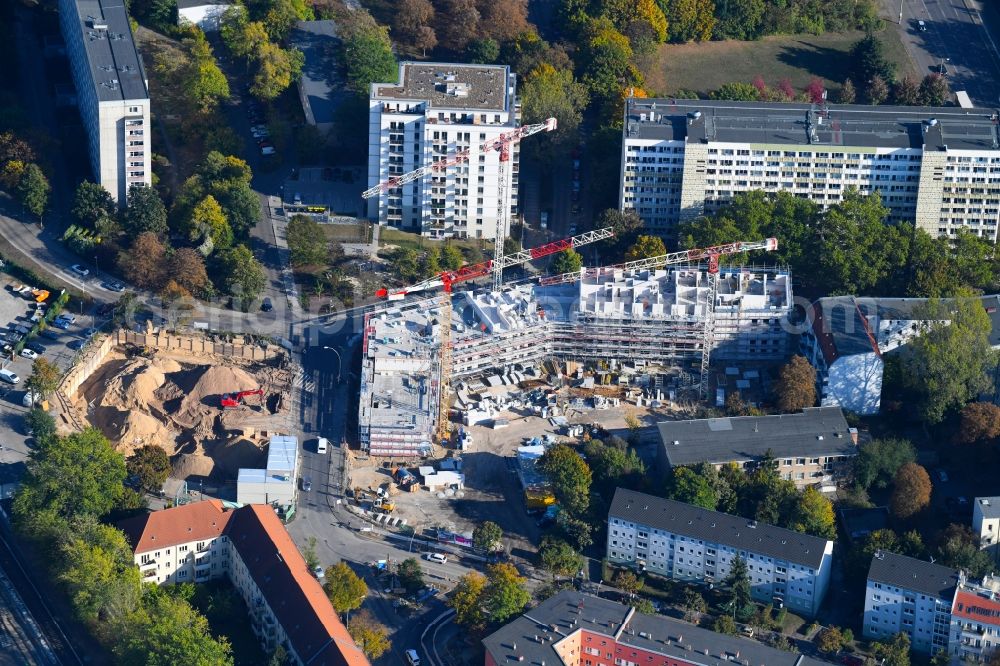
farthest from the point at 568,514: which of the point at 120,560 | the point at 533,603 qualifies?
the point at 120,560

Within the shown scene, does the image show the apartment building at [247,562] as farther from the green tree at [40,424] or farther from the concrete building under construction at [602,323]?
the concrete building under construction at [602,323]

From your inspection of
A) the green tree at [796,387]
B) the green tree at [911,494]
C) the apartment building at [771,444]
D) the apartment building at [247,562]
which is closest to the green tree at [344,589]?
the apartment building at [247,562]

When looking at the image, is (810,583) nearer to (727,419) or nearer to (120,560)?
(727,419)

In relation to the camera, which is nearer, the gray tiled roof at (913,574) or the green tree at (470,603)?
the gray tiled roof at (913,574)

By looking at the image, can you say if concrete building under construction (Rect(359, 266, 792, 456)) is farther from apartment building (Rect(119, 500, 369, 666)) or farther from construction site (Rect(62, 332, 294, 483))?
apartment building (Rect(119, 500, 369, 666))

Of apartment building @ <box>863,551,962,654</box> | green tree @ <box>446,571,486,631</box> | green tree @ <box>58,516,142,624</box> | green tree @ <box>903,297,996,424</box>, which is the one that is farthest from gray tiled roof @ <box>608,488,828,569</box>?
green tree @ <box>58,516,142,624</box>

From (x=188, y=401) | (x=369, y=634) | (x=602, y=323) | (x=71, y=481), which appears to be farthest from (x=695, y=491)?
(x=71, y=481)

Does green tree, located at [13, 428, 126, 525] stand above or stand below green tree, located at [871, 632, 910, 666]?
above
